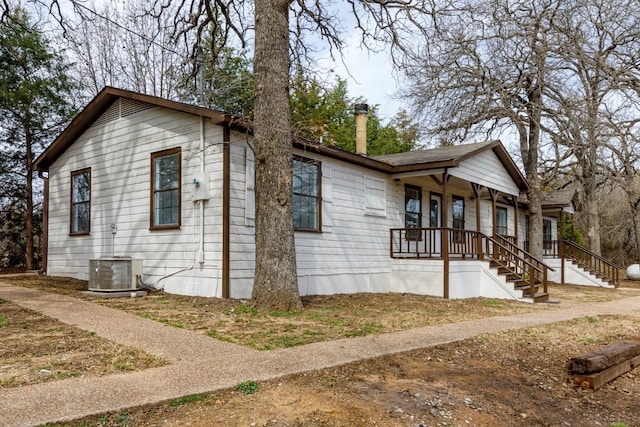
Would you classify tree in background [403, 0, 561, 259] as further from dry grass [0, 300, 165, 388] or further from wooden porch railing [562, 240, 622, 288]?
dry grass [0, 300, 165, 388]

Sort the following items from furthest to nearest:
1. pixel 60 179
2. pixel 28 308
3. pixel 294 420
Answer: pixel 60 179, pixel 28 308, pixel 294 420

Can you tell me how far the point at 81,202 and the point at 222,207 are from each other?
5.46 meters

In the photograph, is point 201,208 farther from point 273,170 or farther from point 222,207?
point 273,170

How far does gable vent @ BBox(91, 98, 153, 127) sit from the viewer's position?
37.1ft

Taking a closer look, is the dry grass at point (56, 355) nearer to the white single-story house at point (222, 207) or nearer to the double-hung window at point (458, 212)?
the white single-story house at point (222, 207)

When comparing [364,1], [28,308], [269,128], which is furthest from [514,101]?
[28,308]

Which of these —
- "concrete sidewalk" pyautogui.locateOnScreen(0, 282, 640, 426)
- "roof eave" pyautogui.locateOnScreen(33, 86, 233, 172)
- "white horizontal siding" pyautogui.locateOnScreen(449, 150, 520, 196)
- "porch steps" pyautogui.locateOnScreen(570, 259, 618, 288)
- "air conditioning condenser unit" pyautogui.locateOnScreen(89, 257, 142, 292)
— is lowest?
"porch steps" pyautogui.locateOnScreen(570, 259, 618, 288)

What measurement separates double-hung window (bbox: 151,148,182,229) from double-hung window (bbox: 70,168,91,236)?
2.79 meters

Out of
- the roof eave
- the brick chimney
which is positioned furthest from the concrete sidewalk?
the brick chimney

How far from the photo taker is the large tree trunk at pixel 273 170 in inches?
326

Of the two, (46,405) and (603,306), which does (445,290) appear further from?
(46,405)

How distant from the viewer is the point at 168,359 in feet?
16.5

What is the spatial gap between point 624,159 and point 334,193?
15453 millimetres

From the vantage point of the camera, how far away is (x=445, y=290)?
482 inches
